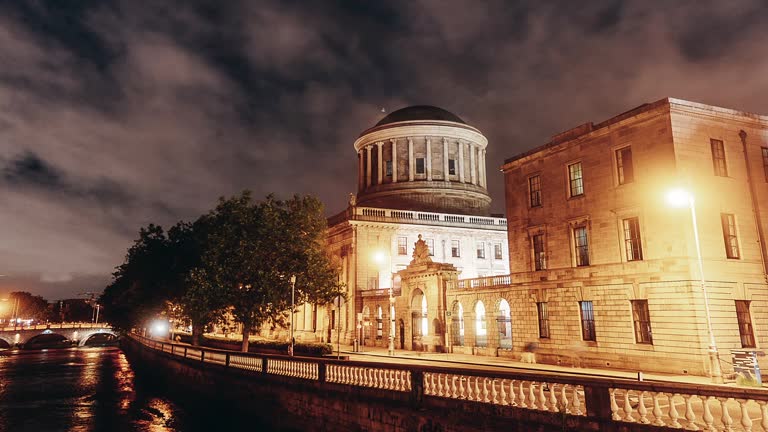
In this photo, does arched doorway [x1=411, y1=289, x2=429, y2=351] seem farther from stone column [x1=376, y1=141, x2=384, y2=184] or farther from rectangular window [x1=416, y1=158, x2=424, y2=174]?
stone column [x1=376, y1=141, x2=384, y2=184]

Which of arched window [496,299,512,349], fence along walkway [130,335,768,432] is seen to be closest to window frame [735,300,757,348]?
fence along walkway [130,335,768,432]

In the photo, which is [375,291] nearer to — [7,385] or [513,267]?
[513,267]

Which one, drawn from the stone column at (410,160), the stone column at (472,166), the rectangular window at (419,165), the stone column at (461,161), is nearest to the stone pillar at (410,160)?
the stone column at (410,160)

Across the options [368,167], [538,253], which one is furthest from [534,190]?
[368,167]

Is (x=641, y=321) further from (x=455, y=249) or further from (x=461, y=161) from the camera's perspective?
(x=461, y=161)

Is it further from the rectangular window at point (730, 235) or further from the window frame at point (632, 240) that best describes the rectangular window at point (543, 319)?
the rectangular window at point (730, 235)

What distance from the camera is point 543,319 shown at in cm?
3272

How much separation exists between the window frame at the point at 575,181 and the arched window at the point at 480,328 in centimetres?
1157

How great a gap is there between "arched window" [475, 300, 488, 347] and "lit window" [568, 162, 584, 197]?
11.7 m

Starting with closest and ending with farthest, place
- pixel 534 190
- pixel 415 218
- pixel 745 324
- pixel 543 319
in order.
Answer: pixel 745 324
pixel 543 319
pixel 534 190
pixel 415 218

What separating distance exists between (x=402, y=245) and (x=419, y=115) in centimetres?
2633

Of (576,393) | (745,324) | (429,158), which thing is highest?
(429,158)

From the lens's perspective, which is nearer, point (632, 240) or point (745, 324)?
point (745, 324)

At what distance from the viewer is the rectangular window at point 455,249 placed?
5962 centimetres
